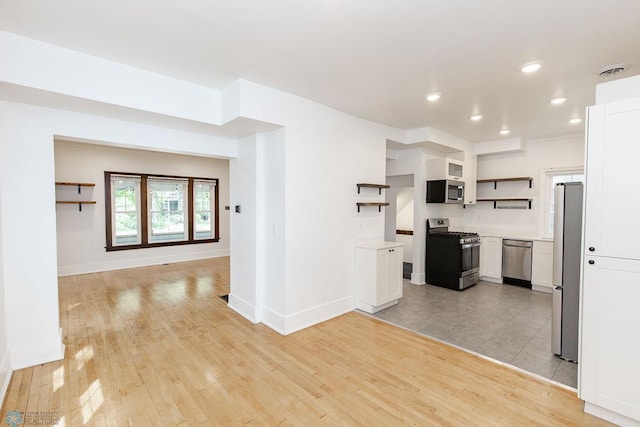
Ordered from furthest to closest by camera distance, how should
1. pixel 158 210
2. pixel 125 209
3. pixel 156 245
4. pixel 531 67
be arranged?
pixel 158 210 → pixel 156 245 → pixel 125 209 → pixel 531 67

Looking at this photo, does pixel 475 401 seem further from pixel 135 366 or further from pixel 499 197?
pixel 499 197

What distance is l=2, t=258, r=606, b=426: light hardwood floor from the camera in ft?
6.89

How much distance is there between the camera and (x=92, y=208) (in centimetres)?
612

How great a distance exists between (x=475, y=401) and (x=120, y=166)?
7260mm

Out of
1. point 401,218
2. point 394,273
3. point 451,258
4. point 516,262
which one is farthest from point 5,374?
point 516,262

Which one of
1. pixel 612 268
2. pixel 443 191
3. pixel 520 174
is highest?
pixel 520 174

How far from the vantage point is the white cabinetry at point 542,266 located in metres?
5.03

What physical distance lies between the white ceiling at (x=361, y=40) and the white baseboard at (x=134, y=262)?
5108 mm

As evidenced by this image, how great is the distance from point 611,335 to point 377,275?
2276mm

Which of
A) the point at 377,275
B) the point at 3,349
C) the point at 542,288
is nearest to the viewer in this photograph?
the point at 3,349

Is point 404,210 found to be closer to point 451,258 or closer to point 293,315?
point 451,258

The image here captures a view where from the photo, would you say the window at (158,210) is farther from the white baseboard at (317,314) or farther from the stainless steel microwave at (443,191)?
the stainless steel microwave at (443,191)

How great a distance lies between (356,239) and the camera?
426cm

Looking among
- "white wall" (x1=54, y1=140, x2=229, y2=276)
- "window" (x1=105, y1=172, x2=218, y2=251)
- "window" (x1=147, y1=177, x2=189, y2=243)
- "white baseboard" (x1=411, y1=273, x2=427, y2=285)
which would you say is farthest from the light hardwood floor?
A: "window" (x1=147, y1=177, x2=189, y2=243)
